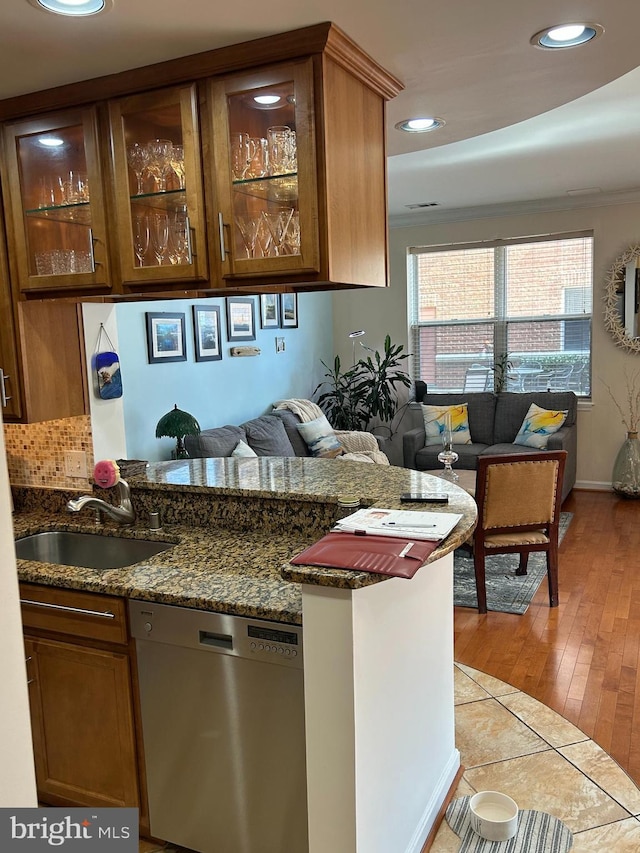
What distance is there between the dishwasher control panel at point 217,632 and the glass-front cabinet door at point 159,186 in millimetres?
1017

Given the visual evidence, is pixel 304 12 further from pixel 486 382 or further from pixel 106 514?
pixel 486 382

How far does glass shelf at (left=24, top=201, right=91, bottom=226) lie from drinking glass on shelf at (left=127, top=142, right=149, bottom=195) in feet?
0.69

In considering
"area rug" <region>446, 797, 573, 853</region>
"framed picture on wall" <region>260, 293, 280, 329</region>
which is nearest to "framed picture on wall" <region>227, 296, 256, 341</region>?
"framed picture on wall" <region>260, 293, 280, 329</region>

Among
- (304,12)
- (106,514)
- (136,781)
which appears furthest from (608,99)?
(136,781)

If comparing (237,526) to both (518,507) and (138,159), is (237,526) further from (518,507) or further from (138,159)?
(518,507)

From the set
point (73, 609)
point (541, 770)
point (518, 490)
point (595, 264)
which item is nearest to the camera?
point (73, 609)

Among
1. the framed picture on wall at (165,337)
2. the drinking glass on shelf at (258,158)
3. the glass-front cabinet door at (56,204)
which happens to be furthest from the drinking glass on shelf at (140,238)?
the framed picture on wall at (165,337)

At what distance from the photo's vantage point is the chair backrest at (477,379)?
23.8 feet

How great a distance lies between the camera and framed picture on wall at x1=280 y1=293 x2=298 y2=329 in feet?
21.6

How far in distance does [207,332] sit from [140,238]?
10.0ft

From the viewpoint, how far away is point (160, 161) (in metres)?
2.24

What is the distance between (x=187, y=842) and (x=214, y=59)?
2347mm

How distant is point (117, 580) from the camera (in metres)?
2.14

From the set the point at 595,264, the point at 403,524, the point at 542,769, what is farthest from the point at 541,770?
the point at 595,264
